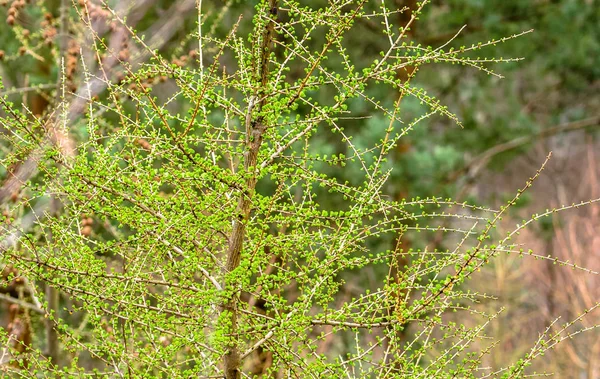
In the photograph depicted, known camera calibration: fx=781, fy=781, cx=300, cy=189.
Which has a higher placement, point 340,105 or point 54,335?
point 340,105

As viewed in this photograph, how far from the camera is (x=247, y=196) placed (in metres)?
3.04

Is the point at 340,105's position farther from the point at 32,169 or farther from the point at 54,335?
the point at 54,335

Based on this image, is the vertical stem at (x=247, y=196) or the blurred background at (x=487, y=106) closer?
the vertical stem at (x=247, y=196)

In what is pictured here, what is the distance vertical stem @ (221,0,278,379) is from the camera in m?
3.09

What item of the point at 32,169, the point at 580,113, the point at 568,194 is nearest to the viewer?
the point at 32,169

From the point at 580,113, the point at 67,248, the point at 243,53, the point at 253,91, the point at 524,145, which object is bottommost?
the point at 67,248

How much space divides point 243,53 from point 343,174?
21.0 feet

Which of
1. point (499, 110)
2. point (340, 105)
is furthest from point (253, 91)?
point (499, 110)

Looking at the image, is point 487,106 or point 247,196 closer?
point 247,196

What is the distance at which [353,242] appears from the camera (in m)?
3.21

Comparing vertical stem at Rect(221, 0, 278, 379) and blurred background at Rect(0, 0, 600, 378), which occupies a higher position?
blurred background at Rect(0, 0, 600, 378)

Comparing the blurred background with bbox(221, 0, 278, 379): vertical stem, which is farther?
the blurred background

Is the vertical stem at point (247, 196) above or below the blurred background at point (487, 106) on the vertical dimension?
below

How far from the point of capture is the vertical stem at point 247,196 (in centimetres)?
309
